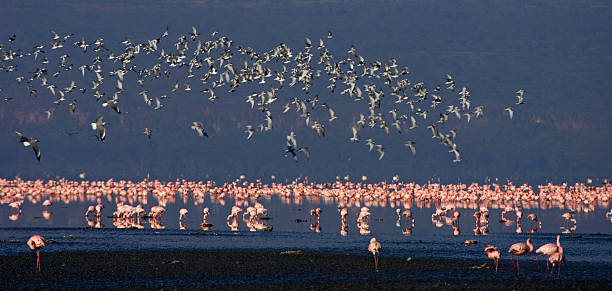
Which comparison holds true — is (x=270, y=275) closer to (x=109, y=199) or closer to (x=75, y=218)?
(x=75, y=218)

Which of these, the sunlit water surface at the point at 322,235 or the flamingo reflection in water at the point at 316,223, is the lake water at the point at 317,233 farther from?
the flamingo reflection in water at the point at 316,223

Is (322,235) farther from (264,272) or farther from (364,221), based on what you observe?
(264,272)

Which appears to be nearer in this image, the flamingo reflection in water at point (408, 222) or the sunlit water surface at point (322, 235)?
the sunlit water surface at point (322, 235)

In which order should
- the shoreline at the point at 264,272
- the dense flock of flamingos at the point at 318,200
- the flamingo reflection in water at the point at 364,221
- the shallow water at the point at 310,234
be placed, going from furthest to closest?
the dense flock of flamingos at the point at 318,200, the flamingo reflection in water at the point at 364,221, the shallow water at the point at 310,234, the shoreline at the point at 264,272

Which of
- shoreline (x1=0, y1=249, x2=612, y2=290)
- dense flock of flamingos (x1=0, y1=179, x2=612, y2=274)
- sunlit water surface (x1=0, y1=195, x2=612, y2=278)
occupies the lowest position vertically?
shoreline (x1=0, y1=249, x2=612, y2=290)

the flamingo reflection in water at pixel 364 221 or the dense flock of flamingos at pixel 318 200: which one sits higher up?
the dense flock of flamingos at pixel 318 200

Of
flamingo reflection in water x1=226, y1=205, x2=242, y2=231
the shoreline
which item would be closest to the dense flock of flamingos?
flamingo reflection in water x1=226, y1=205, x2=242, y2=231

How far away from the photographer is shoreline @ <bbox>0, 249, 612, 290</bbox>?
33.2m

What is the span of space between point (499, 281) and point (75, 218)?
42046mm

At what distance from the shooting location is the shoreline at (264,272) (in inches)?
1309

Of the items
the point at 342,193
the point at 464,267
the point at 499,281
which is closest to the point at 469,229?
the point at 464,267

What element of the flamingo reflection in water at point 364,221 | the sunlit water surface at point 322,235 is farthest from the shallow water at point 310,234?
the flamingo reflection in water at point 364,221

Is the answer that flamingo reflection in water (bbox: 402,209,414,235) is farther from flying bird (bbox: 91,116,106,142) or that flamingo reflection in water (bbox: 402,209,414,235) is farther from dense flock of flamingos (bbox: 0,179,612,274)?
flying bird (bbox: 91,116,106,142)

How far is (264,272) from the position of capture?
3672cm
